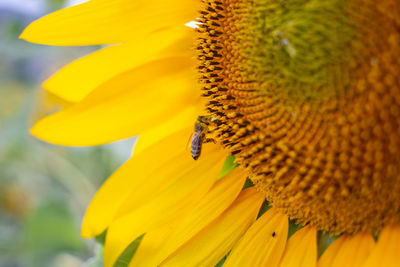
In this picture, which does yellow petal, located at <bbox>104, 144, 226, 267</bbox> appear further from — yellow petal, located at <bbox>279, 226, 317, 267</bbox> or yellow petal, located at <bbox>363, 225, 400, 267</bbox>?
yellow petal, located at <bbox>363, 225, 400, 267</bbox>

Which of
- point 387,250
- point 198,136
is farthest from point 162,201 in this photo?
point 387,250

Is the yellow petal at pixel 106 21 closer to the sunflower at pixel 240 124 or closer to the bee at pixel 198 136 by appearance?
the sunflower at pixel 240 124

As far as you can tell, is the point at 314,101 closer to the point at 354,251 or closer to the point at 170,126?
the point at 354,251

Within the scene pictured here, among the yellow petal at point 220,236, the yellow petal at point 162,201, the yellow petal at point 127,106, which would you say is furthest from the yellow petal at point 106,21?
the yellow petal at point 220,236

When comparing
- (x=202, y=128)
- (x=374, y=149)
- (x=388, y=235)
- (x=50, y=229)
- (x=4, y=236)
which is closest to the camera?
(x=374, y=149)

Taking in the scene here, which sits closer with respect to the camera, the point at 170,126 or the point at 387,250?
the point at 387,250

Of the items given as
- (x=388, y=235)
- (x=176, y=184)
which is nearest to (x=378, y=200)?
(x=388, y=235)

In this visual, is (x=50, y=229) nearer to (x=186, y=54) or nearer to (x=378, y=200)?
(x=186, y=54)
